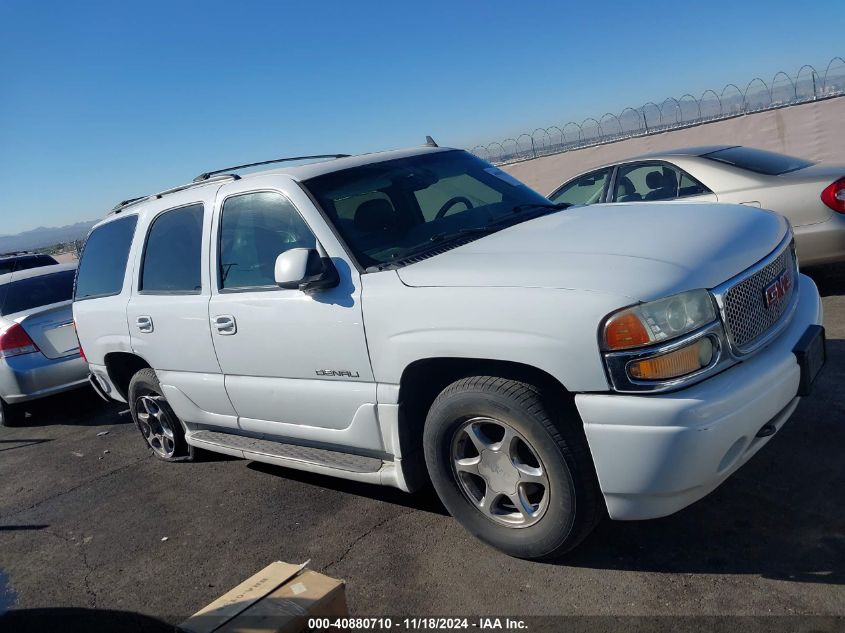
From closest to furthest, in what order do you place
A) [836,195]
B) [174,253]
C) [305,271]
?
[305,271]
[174,253]
[836,195]

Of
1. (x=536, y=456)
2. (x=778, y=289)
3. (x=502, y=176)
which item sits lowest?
(x=536, y=456)

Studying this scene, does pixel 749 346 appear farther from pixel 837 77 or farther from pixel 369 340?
pixel 837 77

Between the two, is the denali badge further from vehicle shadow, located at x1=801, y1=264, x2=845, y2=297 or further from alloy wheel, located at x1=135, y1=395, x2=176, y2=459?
vehicle shadow, located at x1=801, y1=264, x2=845, y2=297

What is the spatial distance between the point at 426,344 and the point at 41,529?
10.7 ft

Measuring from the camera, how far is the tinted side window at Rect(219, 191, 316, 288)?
4004 mm

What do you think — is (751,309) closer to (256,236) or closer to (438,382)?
(438,382)

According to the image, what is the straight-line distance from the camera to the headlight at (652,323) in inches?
108

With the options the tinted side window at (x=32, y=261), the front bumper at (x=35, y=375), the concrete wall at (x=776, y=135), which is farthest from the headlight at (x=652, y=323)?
the tinted side window at (x=32, y=261)

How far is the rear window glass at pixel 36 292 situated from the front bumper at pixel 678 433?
6.94m

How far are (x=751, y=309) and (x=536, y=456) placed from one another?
1.10 meters

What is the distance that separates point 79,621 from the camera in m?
3.58

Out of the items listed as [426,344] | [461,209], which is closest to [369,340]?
[426,344]

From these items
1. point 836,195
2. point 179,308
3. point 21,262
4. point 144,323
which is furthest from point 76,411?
point 836,195

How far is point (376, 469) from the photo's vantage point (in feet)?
12.1
